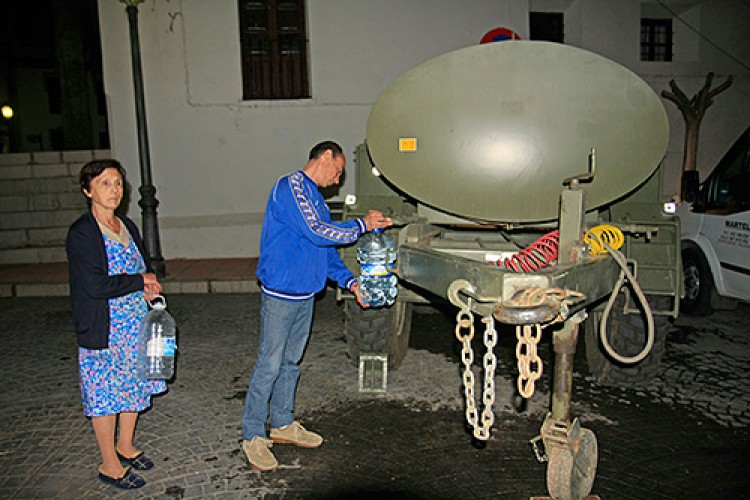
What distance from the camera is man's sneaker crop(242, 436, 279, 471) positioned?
3496mm

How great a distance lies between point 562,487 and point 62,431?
3335 millimetres

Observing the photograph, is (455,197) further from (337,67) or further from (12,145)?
(12,145)

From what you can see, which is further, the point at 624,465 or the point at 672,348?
the point at 672,348

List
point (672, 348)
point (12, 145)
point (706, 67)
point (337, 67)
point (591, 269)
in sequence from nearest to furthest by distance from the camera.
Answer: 1. point (591, 269)
2. point (672, 348)
3. point (337, 67)
4. point (706, 67)
5. point (12, 145)

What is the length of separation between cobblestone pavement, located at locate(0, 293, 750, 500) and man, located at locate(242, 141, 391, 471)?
0.47 metres

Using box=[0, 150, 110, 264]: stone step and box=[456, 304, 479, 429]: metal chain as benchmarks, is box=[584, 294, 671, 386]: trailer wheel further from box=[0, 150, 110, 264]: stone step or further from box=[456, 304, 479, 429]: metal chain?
box=[0, 150, 110, 264]: stone step

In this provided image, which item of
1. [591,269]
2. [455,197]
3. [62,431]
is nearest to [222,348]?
[62,431]

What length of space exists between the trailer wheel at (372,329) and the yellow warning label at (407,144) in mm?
1551

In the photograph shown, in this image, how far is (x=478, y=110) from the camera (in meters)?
3.18

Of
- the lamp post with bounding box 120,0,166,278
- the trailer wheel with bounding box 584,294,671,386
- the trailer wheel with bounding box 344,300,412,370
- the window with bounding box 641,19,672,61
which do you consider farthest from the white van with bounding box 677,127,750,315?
the window with bounding box 641,19,672,61

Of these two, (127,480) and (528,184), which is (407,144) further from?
(127,480)

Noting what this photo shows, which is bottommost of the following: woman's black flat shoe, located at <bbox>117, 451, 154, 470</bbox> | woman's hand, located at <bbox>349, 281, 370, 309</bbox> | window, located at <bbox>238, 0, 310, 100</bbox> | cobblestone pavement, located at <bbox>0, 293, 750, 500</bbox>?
cobblestone pavement, located at <bbox>0, 293, 750, 500</bbox>

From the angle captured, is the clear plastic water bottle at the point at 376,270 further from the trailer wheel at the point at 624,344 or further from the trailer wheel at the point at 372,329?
the trailer wheel at the point at 624,344

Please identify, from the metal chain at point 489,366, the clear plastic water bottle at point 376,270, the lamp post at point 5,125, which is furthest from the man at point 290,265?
the lamp post at point 5,125
